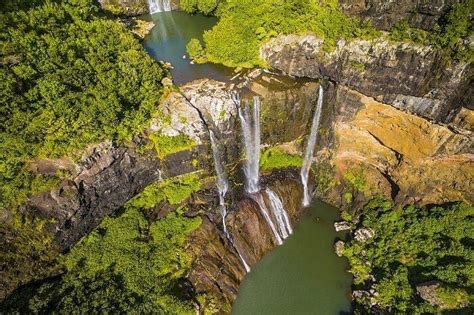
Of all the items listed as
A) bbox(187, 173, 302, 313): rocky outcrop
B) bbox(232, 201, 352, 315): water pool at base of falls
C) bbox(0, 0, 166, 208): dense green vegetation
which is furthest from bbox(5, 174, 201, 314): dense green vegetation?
bbox(0, 0, 166, 208): dense green vegetation

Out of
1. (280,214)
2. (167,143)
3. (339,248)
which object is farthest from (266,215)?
(167,143)

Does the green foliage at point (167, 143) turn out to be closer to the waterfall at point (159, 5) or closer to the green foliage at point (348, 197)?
the green foliage at point (348, 197)

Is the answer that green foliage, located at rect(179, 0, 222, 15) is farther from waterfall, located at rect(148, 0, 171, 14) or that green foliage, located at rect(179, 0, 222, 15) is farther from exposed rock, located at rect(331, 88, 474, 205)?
exposed rock, located at rect(331, 88, 474, 205)

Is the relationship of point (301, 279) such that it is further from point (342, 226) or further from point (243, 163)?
point (243, 163)

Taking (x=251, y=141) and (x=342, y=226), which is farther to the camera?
(x=342, y=226)

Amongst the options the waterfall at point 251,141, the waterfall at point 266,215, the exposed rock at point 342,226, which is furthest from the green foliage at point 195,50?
the exposed rock at point 342,226

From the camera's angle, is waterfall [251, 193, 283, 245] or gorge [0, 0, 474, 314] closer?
gorge [0, 0, 474, 314]
